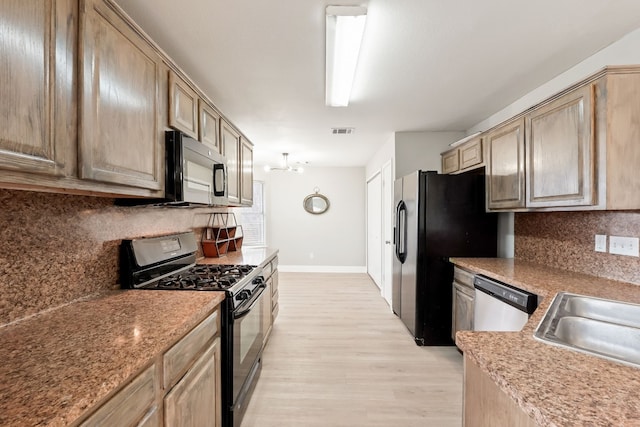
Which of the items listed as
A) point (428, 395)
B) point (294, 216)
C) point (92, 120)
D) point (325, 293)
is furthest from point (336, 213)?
point (92, 120)

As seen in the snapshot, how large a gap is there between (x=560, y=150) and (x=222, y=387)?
257 cm

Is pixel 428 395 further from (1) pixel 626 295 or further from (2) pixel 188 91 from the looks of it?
(2) pixel 188 91

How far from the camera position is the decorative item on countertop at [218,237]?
2.98 meters

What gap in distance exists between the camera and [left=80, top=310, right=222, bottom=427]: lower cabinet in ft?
2.72

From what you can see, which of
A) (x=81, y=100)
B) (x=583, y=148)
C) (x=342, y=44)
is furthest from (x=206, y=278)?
(x=583, y=148)

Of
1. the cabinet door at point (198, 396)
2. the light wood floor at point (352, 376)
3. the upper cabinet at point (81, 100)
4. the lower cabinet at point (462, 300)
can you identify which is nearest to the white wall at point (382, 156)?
the lower cabinet at point (462, 300)

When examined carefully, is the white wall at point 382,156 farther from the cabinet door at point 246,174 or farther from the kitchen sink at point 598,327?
the kitchen sink at point 598,327

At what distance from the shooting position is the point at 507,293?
78.7 inches

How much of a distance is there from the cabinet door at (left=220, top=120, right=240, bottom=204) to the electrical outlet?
114 inches

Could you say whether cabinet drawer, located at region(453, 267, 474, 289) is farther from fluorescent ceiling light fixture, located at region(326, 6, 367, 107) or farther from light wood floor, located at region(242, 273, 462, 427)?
fluorescent ceiling light fixture, located at region(326, 6, 367, 107)

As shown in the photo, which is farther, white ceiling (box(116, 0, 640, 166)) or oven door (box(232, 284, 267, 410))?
oven door (box(232, 284, 267, 410))

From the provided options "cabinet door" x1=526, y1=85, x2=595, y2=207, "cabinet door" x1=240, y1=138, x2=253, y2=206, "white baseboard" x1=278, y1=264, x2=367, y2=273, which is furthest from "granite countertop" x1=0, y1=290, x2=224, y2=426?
"white baseboard" x1=278, y1=264, x2=367, y2=273

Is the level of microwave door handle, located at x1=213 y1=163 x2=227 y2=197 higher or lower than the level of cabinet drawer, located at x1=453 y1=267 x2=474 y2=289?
higher

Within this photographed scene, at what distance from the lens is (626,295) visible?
1514mm
